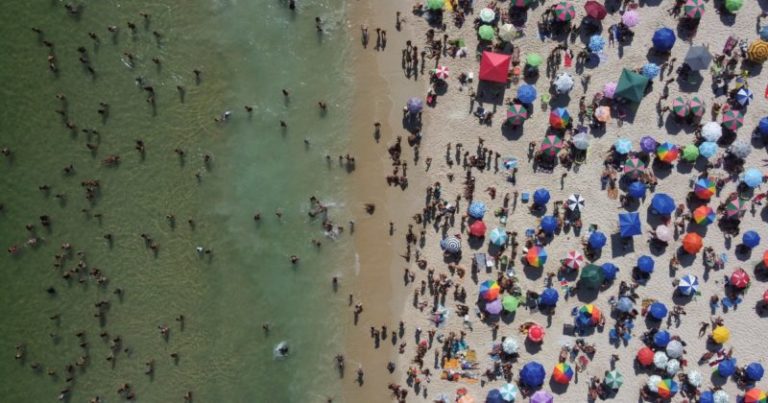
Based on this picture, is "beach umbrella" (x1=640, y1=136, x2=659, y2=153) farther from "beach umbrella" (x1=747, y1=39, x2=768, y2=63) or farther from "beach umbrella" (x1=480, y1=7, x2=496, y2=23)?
"beach umbrella" (x1=480, y1=7, x2=496, y2=23)

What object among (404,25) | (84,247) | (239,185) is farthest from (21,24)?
(404,25)

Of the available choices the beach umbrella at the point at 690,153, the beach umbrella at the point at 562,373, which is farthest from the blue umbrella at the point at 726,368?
the beach umbrella at the point at 690,153

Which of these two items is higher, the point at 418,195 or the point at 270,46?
the point at 270,46

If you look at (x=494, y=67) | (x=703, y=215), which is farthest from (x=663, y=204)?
(x=494, y=67)

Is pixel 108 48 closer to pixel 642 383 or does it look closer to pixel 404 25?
pixel 404 25

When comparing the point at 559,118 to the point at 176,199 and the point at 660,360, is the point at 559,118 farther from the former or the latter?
the point at 176,199

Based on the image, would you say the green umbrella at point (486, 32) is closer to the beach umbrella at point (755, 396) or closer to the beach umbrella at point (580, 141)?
the beach umbrella at point (580, 141)

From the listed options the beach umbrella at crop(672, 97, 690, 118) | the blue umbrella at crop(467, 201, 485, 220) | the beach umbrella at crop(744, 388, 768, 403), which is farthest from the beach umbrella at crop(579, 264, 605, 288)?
the beach umbrella at crop(744, 388, 768, 403)
